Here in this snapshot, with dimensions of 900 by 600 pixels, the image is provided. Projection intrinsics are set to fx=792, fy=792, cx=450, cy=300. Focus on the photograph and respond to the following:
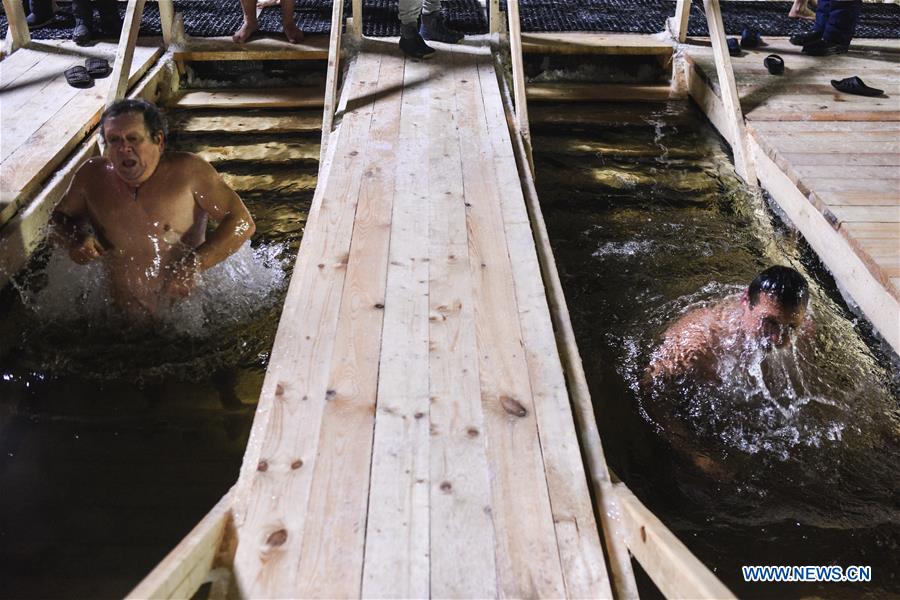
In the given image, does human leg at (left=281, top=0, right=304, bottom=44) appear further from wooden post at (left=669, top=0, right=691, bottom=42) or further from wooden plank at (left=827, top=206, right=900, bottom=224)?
wooden plank at (left=827, top=206, right=900, bottom=224)

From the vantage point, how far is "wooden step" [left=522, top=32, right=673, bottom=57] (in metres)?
5.53

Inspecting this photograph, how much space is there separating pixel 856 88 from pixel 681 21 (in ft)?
4.23

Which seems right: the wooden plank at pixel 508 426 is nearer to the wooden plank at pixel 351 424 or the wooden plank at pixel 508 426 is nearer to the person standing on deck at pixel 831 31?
the wooden plank at pixel 351 424

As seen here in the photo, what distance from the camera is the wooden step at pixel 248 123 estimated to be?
5031 millimetres

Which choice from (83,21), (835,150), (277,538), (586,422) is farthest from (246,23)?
(277,538)

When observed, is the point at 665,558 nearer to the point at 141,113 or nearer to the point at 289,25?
the point at 141,113

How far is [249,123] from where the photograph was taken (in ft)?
16.9

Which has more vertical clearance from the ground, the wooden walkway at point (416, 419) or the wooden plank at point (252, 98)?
the wooden walkway at point (416, 419)

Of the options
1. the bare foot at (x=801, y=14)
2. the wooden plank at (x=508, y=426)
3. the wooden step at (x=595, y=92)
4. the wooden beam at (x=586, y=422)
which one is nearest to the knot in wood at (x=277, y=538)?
the wooden plank at (x=508, y=426)

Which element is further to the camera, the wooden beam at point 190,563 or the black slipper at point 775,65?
the black slipper at point 775,65

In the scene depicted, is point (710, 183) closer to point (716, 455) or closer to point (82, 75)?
point (716, 455)

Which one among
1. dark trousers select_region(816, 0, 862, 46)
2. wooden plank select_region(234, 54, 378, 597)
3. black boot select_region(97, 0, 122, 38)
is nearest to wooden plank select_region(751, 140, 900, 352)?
dark trousers select_region(816, 0, 862, 46)

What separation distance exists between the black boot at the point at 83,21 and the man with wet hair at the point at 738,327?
4428 millimetres

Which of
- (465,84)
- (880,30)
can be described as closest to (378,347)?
(465,84)
